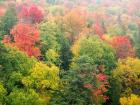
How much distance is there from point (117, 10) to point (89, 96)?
9583cm

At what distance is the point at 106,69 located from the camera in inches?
3238

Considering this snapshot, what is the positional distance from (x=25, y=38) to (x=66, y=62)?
10840 mm

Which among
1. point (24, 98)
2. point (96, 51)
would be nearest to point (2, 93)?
point (24, 98)

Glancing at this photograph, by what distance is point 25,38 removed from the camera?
83.2m

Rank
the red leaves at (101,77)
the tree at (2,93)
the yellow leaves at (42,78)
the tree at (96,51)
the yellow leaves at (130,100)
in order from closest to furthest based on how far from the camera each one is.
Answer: the tree at (2,93)
the red leaves at (101,77)
the yellow leaves at (42,78)
the yellow leaves at (130,100)
the tree at (96,51)

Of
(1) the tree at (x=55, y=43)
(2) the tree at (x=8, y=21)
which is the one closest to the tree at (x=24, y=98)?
(1) the tree at (x=55, y=43)

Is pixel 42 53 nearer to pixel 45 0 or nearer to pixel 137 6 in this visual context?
pixel 45 0

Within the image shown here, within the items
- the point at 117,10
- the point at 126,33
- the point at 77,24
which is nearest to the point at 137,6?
the point at 117,10

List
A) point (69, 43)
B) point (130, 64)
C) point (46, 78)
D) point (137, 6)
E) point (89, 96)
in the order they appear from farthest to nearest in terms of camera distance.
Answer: point (137, 6) → point (69, 43) → point (130, 64) → point (46, 78) → point (89, 96)

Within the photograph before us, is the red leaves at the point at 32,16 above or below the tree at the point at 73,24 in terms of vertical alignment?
above

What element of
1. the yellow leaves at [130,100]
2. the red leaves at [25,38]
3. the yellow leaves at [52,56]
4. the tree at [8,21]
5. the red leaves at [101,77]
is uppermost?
the tree at [8,21]

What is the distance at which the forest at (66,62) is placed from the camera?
64750 mm

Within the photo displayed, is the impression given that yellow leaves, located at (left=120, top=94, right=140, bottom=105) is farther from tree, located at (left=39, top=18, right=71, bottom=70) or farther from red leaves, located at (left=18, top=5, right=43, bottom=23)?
red leaves, located at (left=18, top=5, right=43, bottom=23)

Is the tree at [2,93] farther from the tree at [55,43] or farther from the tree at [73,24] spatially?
the tree at [73,24]
